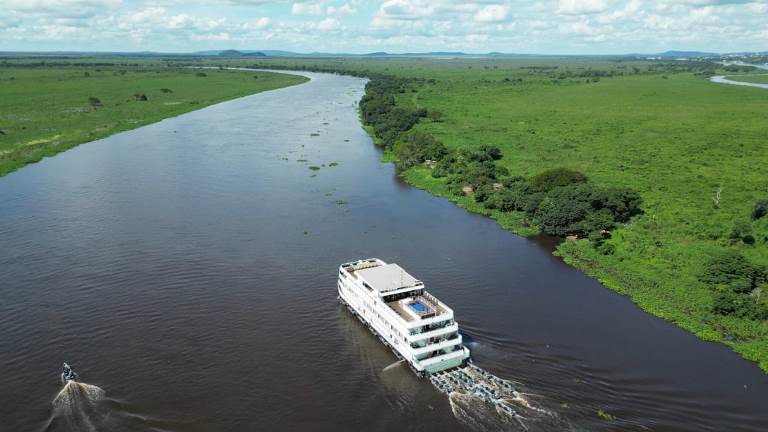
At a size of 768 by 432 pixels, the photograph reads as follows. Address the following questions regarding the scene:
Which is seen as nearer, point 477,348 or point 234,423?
point 234,423

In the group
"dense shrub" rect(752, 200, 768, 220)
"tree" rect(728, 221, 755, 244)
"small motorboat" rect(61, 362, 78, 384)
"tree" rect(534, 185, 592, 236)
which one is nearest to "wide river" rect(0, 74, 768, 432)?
"small motorboat" rect(61, 362, 78, 384)

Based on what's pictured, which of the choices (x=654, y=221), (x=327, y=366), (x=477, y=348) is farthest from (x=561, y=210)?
(x=327, y=366)

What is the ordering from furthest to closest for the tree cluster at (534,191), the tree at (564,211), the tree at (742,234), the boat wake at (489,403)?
the tree cluster at (534,191), the tree at (564,211), the tree at (742,234), the boat wake at (489,403)

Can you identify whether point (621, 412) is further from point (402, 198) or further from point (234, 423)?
point (402, 198)

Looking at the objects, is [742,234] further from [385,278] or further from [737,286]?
[385,278]

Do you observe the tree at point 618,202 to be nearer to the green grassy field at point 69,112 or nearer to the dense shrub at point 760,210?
the dense shrub at point 760,210

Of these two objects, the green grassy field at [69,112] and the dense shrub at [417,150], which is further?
the green grassy field at [69,112]

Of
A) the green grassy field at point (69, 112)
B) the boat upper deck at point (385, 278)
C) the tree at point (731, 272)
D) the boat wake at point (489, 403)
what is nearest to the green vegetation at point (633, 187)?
the tree at point (731, 272)
